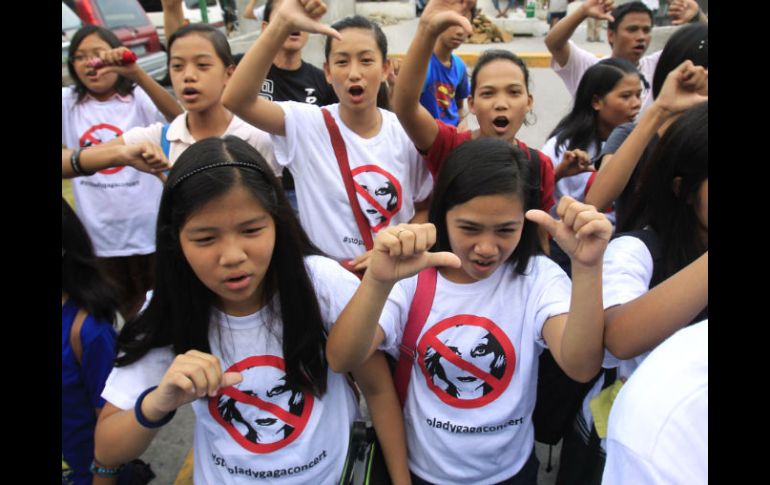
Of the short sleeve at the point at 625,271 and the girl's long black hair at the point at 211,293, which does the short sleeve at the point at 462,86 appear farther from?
the girl's long black hair at the point at 211,293

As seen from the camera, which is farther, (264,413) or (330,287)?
(330,287)

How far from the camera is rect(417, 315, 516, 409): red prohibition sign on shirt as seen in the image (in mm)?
1363

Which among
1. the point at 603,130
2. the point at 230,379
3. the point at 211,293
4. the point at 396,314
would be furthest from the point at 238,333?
the point at 603,130

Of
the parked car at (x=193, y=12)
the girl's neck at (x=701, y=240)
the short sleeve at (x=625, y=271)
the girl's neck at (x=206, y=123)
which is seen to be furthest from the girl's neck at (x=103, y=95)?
the parked car at (x=193, y=12)

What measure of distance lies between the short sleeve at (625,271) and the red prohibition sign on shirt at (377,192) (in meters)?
0.85

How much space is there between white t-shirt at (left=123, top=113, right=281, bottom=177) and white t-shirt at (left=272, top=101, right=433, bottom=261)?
17 cm

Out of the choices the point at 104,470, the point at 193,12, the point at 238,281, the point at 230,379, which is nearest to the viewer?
the point at 230,379

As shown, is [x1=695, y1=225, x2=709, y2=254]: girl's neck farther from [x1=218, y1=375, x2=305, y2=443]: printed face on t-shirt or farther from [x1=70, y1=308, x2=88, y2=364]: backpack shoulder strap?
[x1=70, y1=308, x2=88, y2=364]: backpack shoulder strap

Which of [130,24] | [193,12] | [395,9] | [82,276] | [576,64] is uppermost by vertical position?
[395,9]

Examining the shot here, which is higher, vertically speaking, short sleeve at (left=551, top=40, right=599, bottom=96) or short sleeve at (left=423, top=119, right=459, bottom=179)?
short sleeve at (left=551, top=40, right=599, bottom=96)

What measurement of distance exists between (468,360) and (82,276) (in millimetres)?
1123

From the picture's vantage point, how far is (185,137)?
219 cm

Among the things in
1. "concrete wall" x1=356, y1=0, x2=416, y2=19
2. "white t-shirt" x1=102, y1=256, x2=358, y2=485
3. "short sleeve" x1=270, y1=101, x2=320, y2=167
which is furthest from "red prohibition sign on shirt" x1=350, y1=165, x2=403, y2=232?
"concrete wall" x1=356, y1=0, x2=416, y2=19

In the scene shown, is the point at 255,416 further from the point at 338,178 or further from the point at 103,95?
the point at 103,95
